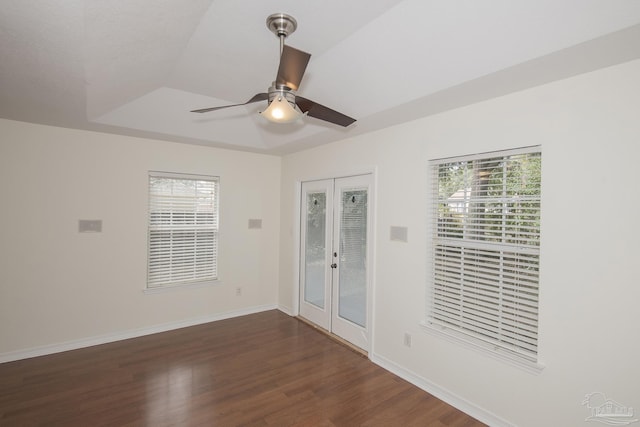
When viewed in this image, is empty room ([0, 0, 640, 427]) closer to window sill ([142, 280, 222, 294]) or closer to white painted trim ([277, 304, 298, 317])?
window sill ([142, 280, 222, 294])

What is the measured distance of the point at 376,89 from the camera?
8.76 ft

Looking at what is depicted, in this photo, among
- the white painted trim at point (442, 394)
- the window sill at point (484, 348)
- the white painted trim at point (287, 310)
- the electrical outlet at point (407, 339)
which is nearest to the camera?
the window sill at point (484, 348)

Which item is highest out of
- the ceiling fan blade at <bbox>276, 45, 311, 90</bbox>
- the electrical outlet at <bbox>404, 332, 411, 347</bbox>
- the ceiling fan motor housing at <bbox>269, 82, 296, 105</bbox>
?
the ceiling fan blade at <bbox>276, 45, 311, 90</bbox>

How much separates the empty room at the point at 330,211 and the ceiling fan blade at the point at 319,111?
0.11ft

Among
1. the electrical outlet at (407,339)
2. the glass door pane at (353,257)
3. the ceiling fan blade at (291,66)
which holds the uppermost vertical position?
the ceiling fan blade at (291,66)

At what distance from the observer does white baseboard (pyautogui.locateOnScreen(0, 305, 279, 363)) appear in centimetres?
335

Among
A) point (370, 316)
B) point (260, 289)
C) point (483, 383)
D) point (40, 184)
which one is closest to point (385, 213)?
point (370, 316)

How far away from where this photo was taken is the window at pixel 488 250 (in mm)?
2268

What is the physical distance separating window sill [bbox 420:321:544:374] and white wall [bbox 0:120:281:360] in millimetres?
→ 3170

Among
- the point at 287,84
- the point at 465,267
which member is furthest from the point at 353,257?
the point at 287,84

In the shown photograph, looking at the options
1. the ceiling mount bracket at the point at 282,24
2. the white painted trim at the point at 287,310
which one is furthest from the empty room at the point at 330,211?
the white painted trim at the point at 287,310

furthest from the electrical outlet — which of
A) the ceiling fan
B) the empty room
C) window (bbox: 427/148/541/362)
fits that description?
the ceiling fan

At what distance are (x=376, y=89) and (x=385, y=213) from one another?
1313 mm

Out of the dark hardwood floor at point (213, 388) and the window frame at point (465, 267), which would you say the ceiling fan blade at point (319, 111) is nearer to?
the window frame at point (465, 267)
